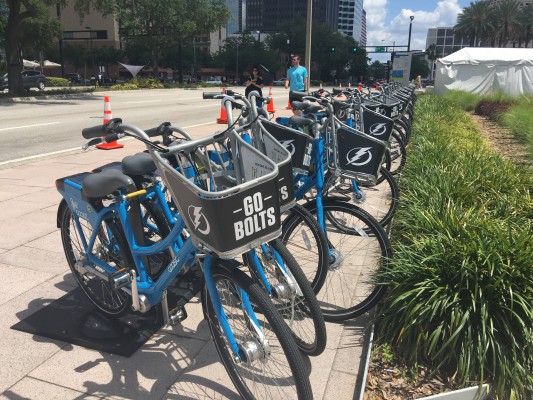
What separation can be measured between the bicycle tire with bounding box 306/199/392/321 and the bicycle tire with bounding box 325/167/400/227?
12.7 inches

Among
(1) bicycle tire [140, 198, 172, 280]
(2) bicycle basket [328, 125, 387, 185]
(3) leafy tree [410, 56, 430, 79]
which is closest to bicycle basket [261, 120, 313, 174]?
(2) bicycle basket [328, 125, 387, 185]

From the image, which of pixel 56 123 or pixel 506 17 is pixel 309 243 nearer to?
pixel 56 123

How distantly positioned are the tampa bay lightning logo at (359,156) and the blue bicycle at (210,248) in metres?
1.62

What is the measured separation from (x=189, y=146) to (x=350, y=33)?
156719mm

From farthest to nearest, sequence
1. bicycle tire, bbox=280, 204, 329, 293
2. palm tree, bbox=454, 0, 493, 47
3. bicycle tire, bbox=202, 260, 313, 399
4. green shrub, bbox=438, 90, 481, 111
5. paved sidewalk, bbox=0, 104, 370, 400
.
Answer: palm tree, bbox=454, 0, 493, 47, green shrub, bbox=438, 90, 481, 111, bicycle tire, bbox=280, 204, 329, 293, paved sidewalk, bbox=0, 104, 370, 400, bicycle tire, bbox=202, 260, 313, 399

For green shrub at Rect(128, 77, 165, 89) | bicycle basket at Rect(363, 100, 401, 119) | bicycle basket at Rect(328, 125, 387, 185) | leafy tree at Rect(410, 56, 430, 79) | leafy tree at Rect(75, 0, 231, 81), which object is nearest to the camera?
bicycle basket at Rect(328, 125, 387, 185)

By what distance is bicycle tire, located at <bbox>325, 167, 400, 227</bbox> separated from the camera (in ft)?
13.9

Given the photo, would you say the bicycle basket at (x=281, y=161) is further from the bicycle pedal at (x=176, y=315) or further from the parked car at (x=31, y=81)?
the parked car at (x=31, y=81)

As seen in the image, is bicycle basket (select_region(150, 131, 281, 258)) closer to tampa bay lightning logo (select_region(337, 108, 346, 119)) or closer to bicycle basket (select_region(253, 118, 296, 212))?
bicycle basket (select_region(253, 118, 296, 212))

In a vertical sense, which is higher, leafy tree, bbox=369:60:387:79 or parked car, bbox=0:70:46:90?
leafy tree, bbox=369:60:387:79

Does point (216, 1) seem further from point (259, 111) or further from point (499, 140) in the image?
point (259, 111)

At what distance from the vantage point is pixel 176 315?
270cm

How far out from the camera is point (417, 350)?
270cm

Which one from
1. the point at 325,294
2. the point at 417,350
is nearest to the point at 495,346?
the point at 417,350
